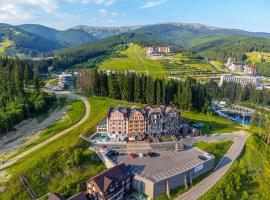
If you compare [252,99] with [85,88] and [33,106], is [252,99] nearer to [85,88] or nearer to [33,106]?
[85,88]

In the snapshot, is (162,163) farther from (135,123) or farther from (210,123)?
(210,123)

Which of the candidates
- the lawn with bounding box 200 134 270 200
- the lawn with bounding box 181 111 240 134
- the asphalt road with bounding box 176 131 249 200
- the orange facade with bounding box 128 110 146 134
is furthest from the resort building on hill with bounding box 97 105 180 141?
the lawn with bounding box 200 134 270 200

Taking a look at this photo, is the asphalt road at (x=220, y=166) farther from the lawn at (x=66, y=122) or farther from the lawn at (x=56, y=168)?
the lawn at (x=66, y=122)

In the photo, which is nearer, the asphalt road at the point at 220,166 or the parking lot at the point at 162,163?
the asphalt road at the point at 220,166

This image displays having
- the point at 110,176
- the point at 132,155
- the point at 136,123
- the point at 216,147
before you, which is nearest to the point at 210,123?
the point at 216,147

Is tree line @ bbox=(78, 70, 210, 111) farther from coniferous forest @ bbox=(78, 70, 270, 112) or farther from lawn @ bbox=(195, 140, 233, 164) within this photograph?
lawn @ bbox=(195, 140, 233, 164)

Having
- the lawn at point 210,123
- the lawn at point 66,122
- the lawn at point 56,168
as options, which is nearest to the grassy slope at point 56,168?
the lawn at point 56,168

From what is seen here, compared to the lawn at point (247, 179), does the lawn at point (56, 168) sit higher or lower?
Answer: higher
